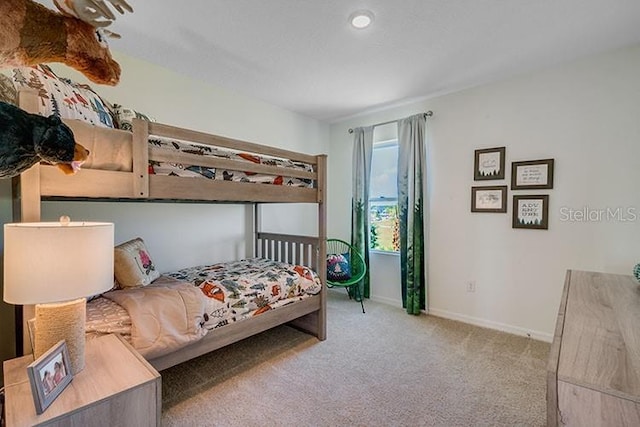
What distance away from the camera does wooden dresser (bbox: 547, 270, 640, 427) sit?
2.22 feet

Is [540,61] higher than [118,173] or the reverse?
higher

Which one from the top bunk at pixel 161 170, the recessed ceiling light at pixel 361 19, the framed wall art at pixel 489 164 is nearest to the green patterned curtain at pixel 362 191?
the framed wall art at pixel 489 164

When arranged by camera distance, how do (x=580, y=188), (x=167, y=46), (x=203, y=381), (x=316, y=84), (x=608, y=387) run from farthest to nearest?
(x=316, y=84) → (x=580, y=188) → (x=167, y=46) → (x=203, y=381) → (x=608, y=387)

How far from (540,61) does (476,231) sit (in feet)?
4.97

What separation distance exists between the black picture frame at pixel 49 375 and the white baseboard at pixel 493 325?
3.01 metres

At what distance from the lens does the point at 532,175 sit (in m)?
2.57

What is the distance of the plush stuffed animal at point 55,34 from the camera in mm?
825

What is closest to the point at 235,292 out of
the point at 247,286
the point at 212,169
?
the point at 247,286

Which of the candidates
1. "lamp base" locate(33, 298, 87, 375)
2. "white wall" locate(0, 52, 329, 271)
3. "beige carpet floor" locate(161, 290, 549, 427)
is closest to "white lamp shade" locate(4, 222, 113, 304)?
"lamp base" locate(33, 298, 87, 375)

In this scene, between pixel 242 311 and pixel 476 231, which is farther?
pixel 476 231

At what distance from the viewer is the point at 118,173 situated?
1.42m

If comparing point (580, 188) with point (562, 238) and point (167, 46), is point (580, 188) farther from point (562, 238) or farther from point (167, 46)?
point (167, 46)

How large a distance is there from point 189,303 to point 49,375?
72cm

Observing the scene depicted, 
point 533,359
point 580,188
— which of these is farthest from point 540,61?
point 533,359
